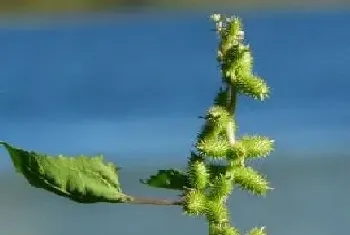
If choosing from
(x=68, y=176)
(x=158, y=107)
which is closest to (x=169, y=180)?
(x=68, y=176)

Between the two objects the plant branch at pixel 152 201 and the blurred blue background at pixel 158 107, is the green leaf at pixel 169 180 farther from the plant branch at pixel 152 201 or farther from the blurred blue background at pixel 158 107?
the blurred blue background at pixel 158 107

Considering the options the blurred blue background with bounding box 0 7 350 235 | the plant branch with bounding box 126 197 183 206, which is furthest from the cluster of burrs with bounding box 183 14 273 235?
the blurred blue background with bounding box 0 7 350 235

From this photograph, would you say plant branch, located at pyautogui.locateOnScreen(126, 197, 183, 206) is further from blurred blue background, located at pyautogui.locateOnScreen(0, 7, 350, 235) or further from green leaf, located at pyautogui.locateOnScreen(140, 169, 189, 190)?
blurred blue background, located at pyautogui.locateOnScreen(0, 7, 350, 235)

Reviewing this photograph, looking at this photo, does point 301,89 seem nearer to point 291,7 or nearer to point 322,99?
point 322,99

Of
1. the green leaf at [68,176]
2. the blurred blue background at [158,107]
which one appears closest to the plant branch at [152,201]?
the green leaf at [68,176]

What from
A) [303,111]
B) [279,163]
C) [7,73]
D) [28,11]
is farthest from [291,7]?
[279,163]
